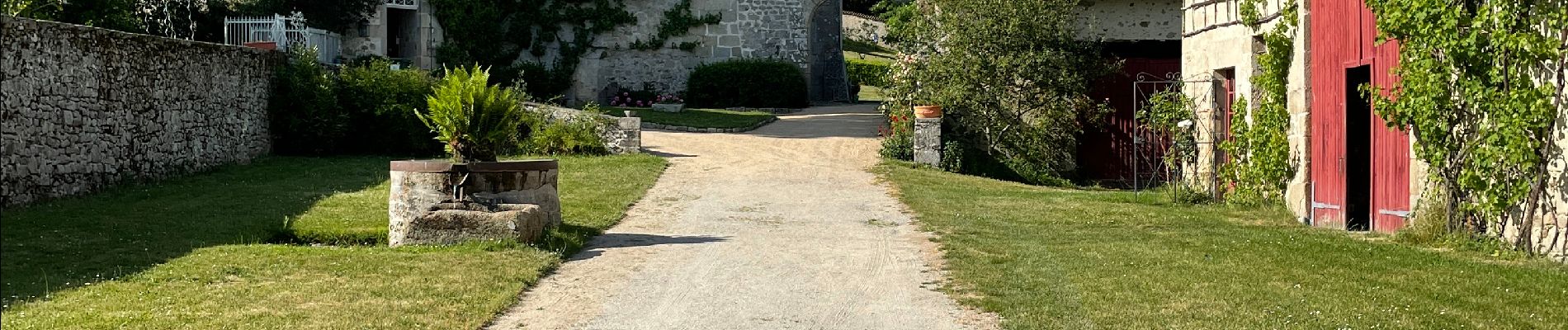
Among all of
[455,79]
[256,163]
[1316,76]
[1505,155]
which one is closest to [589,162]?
[256,163]

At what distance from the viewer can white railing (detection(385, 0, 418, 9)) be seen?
94.0ft

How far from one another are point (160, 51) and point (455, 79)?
6.11m

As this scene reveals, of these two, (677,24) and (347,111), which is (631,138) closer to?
(347,111)

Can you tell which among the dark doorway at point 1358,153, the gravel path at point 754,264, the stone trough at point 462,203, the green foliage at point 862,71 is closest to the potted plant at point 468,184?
the stone trough at point 462,203

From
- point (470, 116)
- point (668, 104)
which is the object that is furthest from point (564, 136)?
point (470, 116)

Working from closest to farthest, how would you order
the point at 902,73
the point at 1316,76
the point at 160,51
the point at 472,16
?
the point at 1316,76
the point at 160,51
the point at 902,73
the point at 472,16

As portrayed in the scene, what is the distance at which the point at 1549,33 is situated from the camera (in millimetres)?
9336

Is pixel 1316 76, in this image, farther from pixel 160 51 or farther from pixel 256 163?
pixel 256 163

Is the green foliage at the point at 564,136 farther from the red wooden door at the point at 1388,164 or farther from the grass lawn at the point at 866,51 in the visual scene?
the grass lawn at the point at 866,51

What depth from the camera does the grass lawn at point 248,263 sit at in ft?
23.7

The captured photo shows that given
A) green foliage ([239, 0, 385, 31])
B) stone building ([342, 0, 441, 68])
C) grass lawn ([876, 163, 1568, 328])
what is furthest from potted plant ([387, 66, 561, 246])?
stone building ([342, 0, 441, 68])

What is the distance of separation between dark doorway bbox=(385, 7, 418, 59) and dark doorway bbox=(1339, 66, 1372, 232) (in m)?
20.8

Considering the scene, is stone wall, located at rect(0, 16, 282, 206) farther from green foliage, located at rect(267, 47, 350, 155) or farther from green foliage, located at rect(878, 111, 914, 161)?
green foliage, located at rect(878, 111, 914, 161)

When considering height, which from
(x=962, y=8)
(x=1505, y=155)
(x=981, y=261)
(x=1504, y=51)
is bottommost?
(x=981, y=261)
